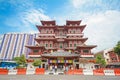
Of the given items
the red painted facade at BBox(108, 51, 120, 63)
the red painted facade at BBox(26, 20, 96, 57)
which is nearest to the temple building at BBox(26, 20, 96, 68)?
the red painted facade at BBox(26, 20, 96, 57)

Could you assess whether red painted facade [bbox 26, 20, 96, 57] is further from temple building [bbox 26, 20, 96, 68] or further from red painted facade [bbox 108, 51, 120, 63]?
red painted facade [bbox 108, 51, 120, 63]

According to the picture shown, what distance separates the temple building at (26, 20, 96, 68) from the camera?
3591cm

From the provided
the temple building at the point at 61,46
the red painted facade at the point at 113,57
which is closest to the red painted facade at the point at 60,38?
the temple building at the point at 61,46

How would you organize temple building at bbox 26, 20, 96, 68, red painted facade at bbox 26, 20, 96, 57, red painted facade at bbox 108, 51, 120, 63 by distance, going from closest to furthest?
temple building at bbox 26, 20, 96, 68 → red painted facade at bbox 26, 20, 96, 57 → red painted facade at bbox 108, 51, 120, 63

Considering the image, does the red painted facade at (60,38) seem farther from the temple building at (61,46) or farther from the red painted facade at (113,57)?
the red painted facade at (113,57)

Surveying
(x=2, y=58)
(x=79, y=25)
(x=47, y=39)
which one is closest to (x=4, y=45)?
(x=2, y=58)

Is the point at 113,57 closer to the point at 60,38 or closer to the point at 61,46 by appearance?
the point at 61,46

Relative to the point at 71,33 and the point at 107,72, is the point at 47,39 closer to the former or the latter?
the point at 71,33

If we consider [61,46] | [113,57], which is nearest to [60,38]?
[61,46]

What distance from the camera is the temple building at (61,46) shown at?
118 feet

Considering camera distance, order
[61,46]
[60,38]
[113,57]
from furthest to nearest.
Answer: [113,57]
[60,38]
[61,46]

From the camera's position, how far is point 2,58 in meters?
47.4

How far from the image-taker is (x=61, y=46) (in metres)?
41.6

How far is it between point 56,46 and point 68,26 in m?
7.19
